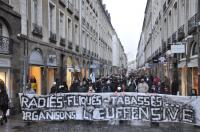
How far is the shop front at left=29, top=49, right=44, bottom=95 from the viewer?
898 inches

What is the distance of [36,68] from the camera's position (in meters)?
24.4

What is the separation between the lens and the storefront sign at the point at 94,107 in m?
15.8

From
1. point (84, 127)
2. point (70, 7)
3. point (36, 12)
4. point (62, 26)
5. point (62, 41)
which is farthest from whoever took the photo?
point (70, 7)

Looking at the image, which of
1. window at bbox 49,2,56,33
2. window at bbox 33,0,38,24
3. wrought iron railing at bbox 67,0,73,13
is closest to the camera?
window at bbox 33,0,38,24

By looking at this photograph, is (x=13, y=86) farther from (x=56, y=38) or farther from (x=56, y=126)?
(x=56, y=38)

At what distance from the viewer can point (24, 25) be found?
69.2ft

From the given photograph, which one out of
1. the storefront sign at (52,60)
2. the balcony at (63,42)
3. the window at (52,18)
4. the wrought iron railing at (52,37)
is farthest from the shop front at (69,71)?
the wrought iron railing at (52,37)

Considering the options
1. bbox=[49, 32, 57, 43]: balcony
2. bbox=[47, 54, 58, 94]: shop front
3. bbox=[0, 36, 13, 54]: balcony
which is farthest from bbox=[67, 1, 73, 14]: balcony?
bbox=[0, 36, 13, 54]: balcony

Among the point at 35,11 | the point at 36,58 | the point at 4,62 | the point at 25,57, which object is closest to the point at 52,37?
the point at 35,11

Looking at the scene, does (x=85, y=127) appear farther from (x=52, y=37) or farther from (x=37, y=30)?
(x=52, y=37)

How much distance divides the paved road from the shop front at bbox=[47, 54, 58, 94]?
32.9 ft

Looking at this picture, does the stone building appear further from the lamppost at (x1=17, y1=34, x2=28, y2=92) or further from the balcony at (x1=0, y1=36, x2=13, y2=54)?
the lamppost at (x1=17, y1=34, x2=28, y2=92)

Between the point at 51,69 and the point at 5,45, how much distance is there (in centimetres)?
993

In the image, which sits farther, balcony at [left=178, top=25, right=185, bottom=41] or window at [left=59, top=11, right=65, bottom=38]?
window at [left=59, top=11, right=65, bottom=38]
